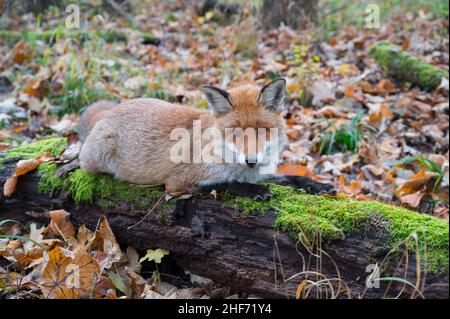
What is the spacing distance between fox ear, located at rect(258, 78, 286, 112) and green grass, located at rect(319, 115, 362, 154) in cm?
265

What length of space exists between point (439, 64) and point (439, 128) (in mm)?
2822

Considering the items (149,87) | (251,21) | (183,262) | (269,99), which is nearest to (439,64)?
(251,21)

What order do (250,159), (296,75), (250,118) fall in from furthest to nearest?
(296,75) < (250,118) < (250,159)

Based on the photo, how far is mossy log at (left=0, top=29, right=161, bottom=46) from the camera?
436 inches

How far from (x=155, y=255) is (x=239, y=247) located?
874mm

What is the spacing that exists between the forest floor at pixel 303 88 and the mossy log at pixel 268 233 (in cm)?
59

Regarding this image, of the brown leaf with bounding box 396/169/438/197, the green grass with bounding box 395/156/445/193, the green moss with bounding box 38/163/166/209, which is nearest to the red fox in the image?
the green moss with bounding box 38/163/166/209

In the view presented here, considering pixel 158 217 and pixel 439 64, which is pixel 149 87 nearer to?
pixel 158 217

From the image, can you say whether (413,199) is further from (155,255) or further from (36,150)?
(36,150)

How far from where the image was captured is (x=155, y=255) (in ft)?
13.7

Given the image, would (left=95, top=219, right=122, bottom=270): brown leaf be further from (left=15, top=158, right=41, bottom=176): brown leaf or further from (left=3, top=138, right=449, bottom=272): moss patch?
(left=15, top=158, right=41, bottom=176): brown leaf

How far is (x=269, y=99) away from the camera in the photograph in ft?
13.9

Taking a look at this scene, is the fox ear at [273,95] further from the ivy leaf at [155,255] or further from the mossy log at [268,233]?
the ivy leaf at [155,255]

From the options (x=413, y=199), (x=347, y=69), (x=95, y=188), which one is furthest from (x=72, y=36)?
(x=413, y=199)
